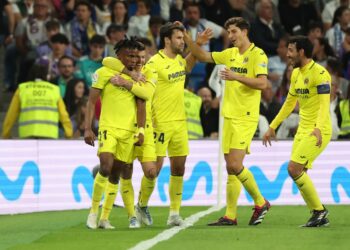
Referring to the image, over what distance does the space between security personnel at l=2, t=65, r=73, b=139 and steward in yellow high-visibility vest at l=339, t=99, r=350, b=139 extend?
14.6 feet

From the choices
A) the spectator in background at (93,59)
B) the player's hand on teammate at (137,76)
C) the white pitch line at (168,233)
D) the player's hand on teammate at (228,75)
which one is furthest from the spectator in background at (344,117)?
the player's hand on teammate at (137,76)

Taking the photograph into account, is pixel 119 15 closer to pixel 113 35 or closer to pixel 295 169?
pixel 113 35

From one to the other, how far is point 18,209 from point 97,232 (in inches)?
193

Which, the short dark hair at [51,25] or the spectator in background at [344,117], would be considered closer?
the spectator in background at [344,117]

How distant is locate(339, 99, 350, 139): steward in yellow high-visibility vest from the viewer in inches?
862

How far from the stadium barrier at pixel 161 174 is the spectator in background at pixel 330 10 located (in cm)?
591

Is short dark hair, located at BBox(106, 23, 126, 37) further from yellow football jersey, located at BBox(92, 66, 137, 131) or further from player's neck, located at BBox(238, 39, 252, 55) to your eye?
yellow football jersey, located at BBox(92, 66, 137, 131)

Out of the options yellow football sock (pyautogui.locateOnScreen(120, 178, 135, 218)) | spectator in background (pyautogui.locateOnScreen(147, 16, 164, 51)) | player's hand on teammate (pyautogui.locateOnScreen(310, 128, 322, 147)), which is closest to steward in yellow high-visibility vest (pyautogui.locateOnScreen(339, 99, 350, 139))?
spectator in background (pyautogui.locateOnScreen(147, 16, 164, 51))

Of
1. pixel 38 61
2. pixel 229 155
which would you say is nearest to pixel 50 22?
pixel 38 61

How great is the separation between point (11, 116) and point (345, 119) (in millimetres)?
5482

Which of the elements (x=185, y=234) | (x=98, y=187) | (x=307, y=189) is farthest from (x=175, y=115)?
(x=185, y=234)

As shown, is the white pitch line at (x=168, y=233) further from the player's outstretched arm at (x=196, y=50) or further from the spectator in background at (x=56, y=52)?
the spectator in background at (x=56, y=52)

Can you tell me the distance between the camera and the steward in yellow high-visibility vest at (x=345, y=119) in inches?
862

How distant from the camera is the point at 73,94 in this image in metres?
22.9
